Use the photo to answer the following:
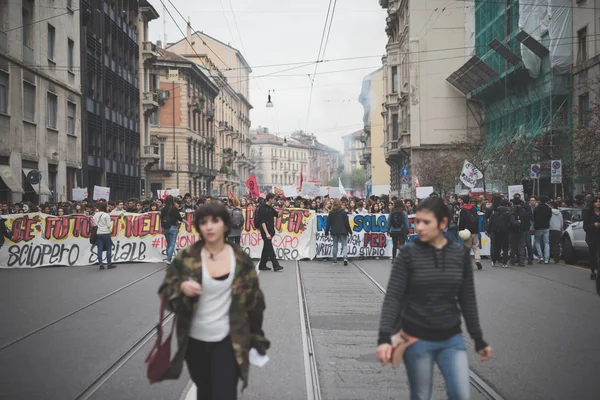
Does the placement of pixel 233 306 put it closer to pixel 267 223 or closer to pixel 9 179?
pixel 267 223

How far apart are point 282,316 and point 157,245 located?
33.5 ft

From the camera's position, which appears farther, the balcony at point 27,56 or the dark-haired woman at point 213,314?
the balcony at point 27,56

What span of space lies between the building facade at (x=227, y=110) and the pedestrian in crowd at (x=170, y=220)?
5936 cm

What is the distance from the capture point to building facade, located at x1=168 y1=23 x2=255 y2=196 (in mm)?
84006

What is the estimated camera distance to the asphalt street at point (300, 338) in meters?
5.89

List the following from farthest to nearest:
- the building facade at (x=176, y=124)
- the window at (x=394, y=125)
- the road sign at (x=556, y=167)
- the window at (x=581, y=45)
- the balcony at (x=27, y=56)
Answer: the building facade at (x=176, y=124), the window at (x=394, y=125), the window at (x=581, y=45), the balcony at (x=27, y=56), the road sign at (x=556, y=167)

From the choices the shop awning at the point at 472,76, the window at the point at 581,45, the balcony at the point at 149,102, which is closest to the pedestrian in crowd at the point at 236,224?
the window at the point at 581,45

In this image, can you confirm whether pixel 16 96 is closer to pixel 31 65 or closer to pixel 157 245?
pixel 31 65

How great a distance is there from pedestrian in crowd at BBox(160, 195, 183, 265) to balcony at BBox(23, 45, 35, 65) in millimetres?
15893

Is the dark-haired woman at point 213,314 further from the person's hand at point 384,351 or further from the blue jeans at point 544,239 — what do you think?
the blue jeans at point 544,239

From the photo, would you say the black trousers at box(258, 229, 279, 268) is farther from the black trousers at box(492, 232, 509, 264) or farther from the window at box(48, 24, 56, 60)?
the window at box(48, 24, 56, 60)

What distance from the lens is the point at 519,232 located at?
56.2 feet

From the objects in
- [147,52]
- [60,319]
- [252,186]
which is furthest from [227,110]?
[60,319]

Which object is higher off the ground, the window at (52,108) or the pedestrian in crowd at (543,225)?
the window at (52,108)
